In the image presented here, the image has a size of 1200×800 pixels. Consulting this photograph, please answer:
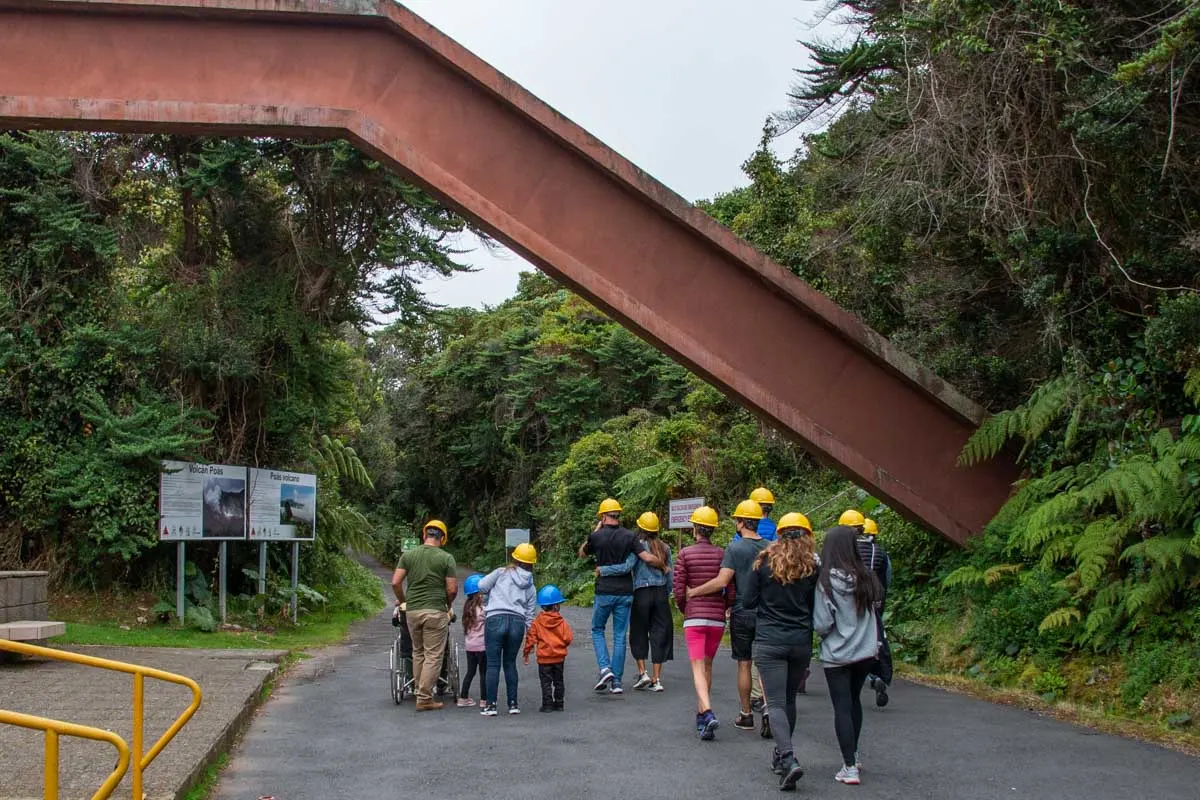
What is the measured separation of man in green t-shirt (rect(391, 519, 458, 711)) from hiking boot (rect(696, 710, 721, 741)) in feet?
9.28

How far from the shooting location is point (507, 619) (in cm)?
1048

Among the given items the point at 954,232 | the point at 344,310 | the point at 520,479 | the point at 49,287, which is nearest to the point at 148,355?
the point at 49,287

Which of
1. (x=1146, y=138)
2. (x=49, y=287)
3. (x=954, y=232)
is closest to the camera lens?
(x=1146, y=138)

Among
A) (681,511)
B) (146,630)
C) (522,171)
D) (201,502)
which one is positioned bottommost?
(146,630)

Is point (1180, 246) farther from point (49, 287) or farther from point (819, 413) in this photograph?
point (49, 287)

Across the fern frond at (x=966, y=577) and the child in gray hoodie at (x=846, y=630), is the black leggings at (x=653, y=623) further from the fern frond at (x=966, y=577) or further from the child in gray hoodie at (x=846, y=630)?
the child in gray hoodie at (x=846, y=630)

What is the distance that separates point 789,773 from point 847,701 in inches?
24.7

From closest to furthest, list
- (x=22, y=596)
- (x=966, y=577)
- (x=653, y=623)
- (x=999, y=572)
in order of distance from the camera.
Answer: (x=653, y=623) → (x=999, y=572) → (x=966, y=577) → (x=22, y=596)

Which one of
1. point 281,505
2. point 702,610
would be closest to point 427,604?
point 702,610

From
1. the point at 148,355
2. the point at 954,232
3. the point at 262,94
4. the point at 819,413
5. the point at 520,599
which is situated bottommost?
the point at 520,599

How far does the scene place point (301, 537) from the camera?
19.9 m

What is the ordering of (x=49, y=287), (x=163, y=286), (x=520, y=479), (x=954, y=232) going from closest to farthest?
(x=954, y=232) → (x=49, y=287) → (x=163, y=286) → (x=520, y=479)

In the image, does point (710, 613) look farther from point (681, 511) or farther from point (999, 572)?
point (681, 511)

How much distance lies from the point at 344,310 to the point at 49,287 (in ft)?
15.9
